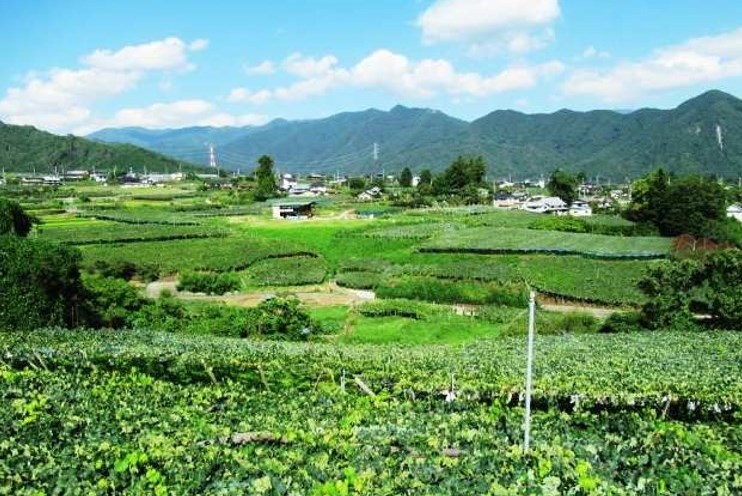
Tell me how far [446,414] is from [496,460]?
4.46 metres

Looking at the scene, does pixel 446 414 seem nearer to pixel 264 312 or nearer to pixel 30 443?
pixel 30 443

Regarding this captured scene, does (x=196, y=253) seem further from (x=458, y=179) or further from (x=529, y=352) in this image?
(x=458, y=179)

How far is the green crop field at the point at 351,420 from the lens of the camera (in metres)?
9.53

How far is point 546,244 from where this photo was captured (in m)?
66.3

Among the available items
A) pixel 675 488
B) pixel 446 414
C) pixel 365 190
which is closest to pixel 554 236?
pixel 446 414

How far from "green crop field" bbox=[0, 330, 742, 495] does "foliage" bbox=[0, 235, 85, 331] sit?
6.36 meters


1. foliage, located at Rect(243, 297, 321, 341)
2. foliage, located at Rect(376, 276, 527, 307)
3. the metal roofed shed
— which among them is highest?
the metal roofed shed

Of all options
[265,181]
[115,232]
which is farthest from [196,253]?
[265,181]

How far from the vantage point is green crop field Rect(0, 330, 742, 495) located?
9531 mm

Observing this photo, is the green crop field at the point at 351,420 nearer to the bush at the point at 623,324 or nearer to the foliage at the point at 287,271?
the bush at the point at 623,324

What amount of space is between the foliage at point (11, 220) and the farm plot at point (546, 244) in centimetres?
3611

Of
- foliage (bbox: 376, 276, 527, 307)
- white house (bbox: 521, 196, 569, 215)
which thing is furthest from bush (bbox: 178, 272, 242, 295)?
white house (bbox: 521, 196, 569, 215)

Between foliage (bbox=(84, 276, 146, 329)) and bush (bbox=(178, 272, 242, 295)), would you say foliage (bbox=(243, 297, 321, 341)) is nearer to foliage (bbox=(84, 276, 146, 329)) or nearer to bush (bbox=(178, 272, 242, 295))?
foliage (bbox=(84, 276, 146, 329))

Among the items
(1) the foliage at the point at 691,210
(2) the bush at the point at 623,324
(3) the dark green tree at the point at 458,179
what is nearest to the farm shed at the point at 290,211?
(3) the dark green tree at the point at 458,179
